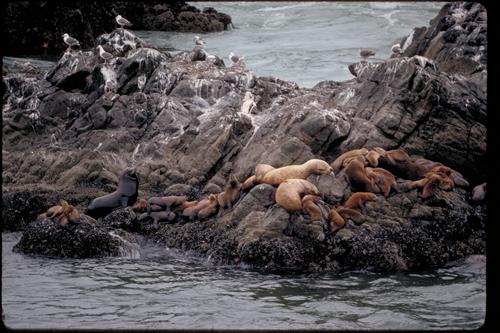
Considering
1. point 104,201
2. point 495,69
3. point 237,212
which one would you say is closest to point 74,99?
point 104,201

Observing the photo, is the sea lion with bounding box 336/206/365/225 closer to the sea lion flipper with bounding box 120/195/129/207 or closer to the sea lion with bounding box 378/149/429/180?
the sea lion with bounding box 378/149/429/180

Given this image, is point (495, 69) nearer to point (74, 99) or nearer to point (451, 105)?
point (451, 105)

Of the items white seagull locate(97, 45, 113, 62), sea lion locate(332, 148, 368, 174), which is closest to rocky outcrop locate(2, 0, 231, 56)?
white seagull locate(97, 45, 113, 62)

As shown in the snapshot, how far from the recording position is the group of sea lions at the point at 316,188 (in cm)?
977

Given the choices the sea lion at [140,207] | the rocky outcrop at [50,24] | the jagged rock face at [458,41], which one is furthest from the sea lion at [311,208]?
the rocky outcrop at [50,24]

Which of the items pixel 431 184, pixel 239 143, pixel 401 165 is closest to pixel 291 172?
pixel 401 165

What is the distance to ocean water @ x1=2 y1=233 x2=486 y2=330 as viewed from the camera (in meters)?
7.29

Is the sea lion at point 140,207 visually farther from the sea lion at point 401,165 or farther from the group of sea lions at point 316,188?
the sea lion at point 401,165

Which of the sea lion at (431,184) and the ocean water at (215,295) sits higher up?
the sea lion at (431,184)

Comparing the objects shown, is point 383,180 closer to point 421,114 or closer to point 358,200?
point 358,200

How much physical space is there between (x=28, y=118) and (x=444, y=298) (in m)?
9.73

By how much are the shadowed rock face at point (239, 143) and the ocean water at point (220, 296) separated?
0.51 m

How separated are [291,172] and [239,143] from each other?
2.39 m

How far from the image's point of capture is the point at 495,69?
8.61 feet
